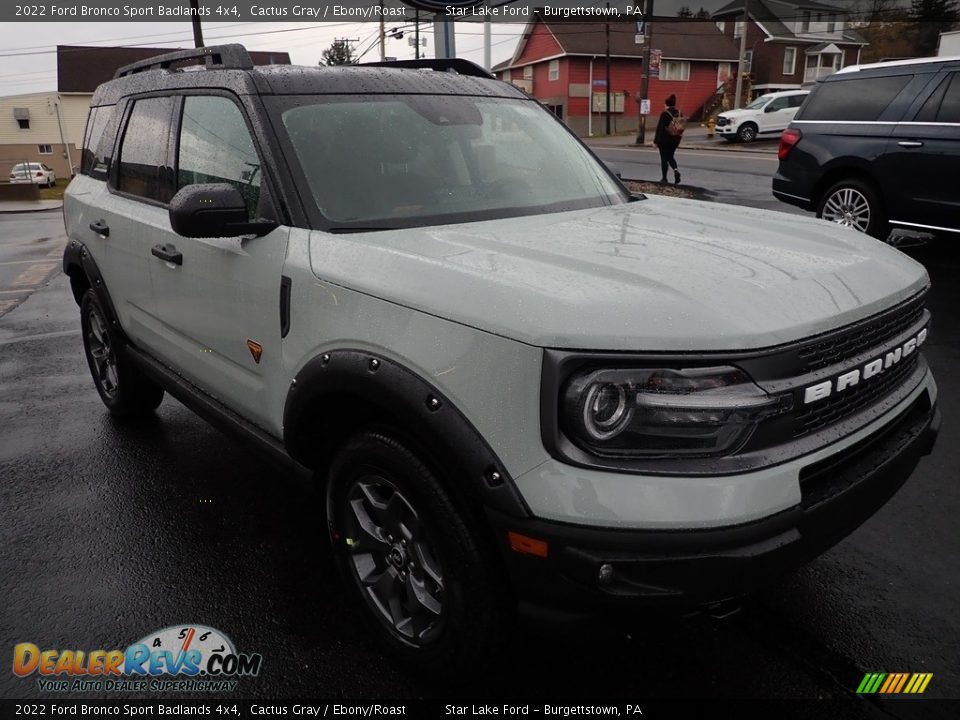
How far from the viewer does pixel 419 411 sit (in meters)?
2.00

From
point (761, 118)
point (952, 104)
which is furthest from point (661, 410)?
point (761, 118)

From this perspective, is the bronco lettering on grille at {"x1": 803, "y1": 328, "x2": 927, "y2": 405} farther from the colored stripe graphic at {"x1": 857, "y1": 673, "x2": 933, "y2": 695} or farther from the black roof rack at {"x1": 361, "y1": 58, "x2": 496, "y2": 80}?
the black roof rack at {"x1": 361, "y1": 58, "x2": 496, "y2": 80}

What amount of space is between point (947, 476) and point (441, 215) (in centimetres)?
282

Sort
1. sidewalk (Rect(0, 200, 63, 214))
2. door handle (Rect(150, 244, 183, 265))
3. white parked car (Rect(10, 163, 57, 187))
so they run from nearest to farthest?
door handle (Rect(150, 244, 183, 265)) < sidewalk (Rect(0, 200, 63, 214)) < white parked car (Rect(10, 163, 57, 187))

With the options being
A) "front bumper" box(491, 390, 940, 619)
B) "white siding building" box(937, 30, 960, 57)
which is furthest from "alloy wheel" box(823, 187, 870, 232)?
"white siding building" box(937, 30, 960, 57)

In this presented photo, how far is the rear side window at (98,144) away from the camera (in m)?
4.21

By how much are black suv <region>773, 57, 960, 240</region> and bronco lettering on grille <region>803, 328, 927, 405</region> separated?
6071 millimetres

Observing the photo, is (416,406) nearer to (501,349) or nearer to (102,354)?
(501,349)

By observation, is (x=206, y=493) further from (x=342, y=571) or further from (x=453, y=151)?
(x=453, y=151)

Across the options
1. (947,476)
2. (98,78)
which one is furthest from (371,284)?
(98,78)

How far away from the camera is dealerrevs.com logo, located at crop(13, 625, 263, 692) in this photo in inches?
96.5

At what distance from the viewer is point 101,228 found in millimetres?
4023

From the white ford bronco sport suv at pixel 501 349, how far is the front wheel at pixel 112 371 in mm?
952

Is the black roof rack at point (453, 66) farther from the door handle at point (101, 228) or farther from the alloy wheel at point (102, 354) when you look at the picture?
the alloy wheel at point (102, 354)
